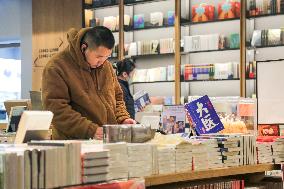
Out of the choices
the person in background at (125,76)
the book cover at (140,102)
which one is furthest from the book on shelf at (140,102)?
the person in background at (125,76)

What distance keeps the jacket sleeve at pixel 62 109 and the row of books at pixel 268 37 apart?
4.90 m

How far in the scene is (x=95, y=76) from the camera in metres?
3.74

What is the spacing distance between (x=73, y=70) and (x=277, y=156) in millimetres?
1500

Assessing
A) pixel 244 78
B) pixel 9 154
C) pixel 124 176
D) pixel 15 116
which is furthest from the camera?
pixel 244 78

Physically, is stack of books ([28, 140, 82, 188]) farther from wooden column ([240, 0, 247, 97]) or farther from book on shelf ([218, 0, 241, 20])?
book on shelf ([218, 0, 241, 20])

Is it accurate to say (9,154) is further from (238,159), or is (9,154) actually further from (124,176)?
(238,159)

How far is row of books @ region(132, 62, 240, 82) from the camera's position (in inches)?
322

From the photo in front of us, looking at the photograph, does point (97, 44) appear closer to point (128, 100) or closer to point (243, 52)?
point (128, 100)

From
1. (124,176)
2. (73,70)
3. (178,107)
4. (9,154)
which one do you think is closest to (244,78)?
(178,107)

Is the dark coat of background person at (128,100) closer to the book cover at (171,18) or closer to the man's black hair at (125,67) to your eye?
the man's black hair at (125,67)

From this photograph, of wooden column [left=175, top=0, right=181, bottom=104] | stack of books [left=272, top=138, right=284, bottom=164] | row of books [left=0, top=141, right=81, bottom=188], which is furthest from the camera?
wooden column [left=175, top=0, right=181, bottom=104]

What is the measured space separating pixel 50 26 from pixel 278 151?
23.1 feet

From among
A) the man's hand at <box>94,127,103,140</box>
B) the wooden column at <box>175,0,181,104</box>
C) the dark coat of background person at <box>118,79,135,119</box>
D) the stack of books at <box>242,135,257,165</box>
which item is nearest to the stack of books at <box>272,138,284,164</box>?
the stack of books at <box>242,135,257,165</box>

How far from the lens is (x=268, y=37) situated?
7855 mm
